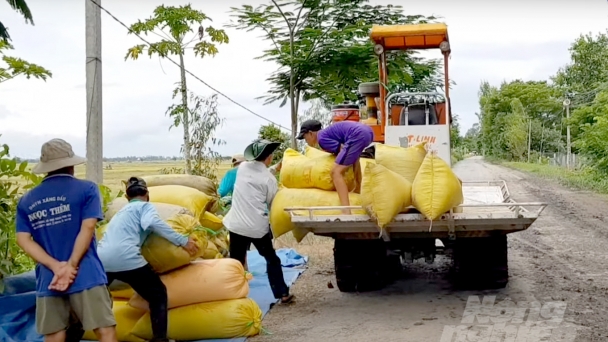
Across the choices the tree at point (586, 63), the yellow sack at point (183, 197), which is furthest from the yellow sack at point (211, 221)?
the tree at point (586, 63)

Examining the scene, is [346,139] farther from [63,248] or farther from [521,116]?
[521,116]

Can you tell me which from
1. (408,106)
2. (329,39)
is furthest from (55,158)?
(329,39)

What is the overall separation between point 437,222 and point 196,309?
2.03 m

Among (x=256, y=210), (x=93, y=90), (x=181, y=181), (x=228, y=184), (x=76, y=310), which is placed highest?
(x=93, y=90)

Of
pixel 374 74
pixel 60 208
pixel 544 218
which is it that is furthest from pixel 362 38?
pixel 60 208

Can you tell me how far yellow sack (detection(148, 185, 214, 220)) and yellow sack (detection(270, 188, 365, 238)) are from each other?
0.64 metres

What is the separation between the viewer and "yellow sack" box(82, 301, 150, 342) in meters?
5.25

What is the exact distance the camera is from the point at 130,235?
491cm

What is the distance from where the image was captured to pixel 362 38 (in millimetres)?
12016

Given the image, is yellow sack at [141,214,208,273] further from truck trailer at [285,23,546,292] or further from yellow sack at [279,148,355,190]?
yellow sack at [279,148,355,190]

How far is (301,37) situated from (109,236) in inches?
310

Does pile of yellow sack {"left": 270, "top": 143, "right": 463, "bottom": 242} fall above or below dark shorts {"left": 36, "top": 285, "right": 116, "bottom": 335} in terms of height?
above

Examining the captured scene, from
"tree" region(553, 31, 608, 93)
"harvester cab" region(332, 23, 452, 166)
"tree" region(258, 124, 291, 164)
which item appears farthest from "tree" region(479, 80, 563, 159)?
"harvester cab" region(332, 23, 452, 166)

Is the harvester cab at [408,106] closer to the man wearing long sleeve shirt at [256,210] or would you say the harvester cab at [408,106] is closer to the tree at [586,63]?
the man wearing long sleeve shirt at [256,210]
